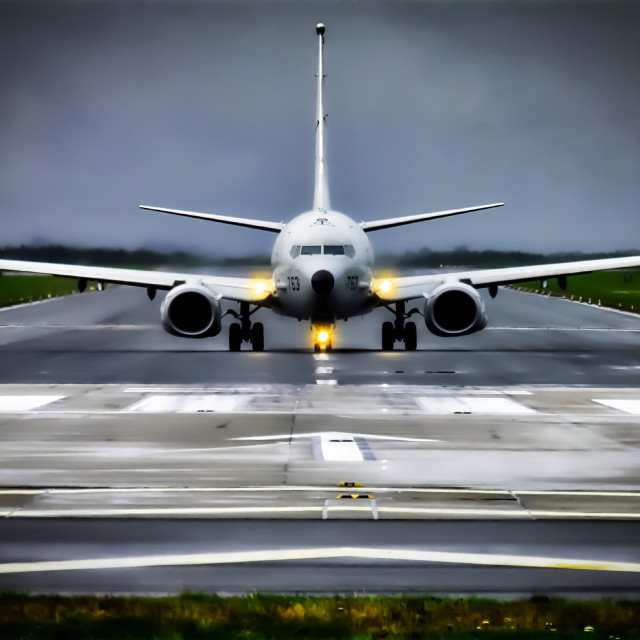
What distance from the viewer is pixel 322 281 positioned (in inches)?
1564

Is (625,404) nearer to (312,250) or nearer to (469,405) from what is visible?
(469,405)

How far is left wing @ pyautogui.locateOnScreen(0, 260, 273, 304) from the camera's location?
43.2m

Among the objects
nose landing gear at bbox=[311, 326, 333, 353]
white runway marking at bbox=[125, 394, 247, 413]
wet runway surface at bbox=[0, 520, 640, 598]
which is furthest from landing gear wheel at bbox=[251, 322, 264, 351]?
wet runway surface at bbox=[0, 520, 640, 598]

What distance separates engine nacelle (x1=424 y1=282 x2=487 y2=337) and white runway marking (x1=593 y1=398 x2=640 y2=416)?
13159 mm

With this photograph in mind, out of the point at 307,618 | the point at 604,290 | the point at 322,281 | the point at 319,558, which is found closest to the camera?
the point at 307,618

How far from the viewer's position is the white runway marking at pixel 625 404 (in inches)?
1021

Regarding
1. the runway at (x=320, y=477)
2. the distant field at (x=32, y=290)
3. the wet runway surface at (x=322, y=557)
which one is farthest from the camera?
the distant field at (x=32, y=290)

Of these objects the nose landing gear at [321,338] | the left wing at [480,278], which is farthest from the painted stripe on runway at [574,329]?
the nose landing gear at [321,338]

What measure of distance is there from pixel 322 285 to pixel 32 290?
68802 mm

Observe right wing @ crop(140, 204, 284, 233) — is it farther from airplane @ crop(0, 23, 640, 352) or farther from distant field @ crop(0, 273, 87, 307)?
distant field @ crop(0, 273, 87, 307)

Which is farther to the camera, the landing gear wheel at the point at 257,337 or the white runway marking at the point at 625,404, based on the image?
the landing gear wheel at the point at 257,337

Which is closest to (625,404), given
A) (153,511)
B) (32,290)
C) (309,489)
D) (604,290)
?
(309,489)

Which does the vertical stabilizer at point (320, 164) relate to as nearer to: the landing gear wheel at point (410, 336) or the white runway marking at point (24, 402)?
the landing gear wheel at point (410, 336)

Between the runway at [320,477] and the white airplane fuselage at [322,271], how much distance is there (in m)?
3.51
